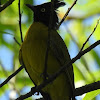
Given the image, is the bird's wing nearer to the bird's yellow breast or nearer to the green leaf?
the bird's yellow breast

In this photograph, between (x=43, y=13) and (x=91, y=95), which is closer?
(x=91, y=95)

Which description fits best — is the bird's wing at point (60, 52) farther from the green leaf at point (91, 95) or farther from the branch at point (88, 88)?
the green leaf at point (91, 95)

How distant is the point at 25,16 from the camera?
5.92 m

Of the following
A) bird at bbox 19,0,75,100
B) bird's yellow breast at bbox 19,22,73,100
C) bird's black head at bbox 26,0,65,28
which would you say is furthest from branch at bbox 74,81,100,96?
bird's black head at bbox 26,0,65,28

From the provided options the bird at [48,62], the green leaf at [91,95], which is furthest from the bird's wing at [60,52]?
the green leaf at [91,95]

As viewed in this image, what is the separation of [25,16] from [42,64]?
1665mm

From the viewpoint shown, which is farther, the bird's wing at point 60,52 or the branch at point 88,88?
the bird's wing at point 60,52

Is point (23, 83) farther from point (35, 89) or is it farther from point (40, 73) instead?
point (35, 89)

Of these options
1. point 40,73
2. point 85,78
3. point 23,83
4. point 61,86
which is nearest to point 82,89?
point 61,86

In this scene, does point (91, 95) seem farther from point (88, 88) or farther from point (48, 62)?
point (48, 62)

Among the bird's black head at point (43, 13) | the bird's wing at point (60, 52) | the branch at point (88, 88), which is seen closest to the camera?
the branch at point (88, 88)

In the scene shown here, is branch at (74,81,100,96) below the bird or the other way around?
below

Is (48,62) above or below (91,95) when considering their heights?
above

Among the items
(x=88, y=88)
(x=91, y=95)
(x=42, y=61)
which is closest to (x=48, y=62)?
(x=42, y=61)
